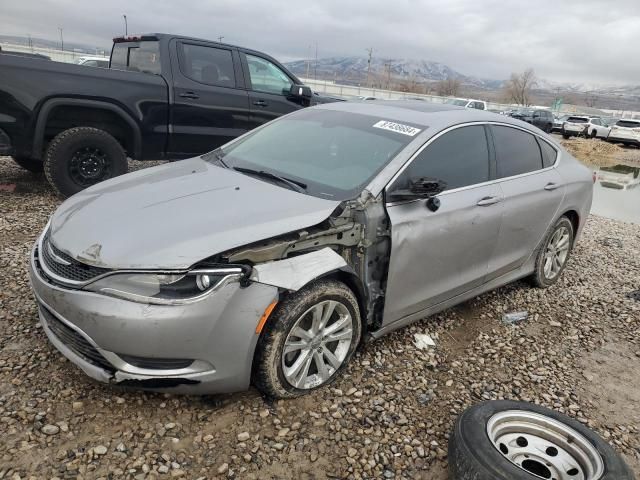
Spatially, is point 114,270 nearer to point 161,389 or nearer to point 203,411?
point 161,389

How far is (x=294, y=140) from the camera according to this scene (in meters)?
3.61

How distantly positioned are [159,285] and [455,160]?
218 centimetres

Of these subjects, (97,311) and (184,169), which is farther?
(184,169)

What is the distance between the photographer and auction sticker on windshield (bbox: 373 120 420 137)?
329 cm

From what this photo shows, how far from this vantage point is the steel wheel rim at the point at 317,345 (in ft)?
8.64

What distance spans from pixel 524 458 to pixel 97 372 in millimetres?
2096

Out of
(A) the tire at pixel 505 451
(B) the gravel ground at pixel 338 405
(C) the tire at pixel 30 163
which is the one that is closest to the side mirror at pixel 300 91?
(C) the tire at pixel 30 163

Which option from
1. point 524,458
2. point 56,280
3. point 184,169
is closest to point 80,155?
point 184,169

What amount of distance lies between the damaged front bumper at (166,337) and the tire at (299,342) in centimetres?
10

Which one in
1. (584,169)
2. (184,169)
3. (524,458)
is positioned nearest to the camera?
(524,458)

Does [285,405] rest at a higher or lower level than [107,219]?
lower

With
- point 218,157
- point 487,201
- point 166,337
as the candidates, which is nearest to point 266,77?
point 218,157

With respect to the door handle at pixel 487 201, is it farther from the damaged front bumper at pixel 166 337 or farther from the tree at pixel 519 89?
the tree at pixel 519 89

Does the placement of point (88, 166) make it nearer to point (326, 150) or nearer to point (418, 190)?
point (326, 150)
